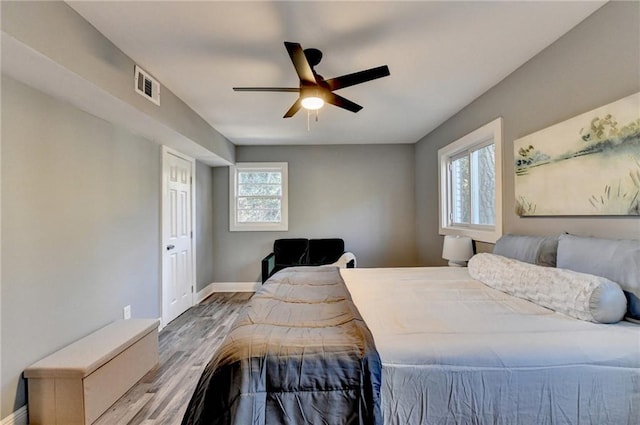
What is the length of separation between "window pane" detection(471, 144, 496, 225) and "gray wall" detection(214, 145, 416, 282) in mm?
1698

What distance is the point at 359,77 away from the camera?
6.50 ft

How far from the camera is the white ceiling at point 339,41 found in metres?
1.71

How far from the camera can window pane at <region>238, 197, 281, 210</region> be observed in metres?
5.13

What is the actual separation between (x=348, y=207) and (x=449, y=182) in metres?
1.65

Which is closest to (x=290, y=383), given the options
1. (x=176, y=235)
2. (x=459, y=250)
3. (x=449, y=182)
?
(x=459, y=250)

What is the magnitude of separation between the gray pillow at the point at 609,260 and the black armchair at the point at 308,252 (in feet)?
10.00

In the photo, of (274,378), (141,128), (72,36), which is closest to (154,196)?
(141,128)

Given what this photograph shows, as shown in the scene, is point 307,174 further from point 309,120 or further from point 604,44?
point 604,44

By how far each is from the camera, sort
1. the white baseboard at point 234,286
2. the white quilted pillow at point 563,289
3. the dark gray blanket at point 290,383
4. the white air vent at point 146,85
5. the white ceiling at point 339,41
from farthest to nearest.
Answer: the white baseboard at point 234,286, the white air vent at point 146,85, the white ceiling at point 339,41, the white quilted pillow at point 563,289, the dark gray blanket at point 290,383

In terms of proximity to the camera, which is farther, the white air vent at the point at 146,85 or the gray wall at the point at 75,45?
the white air vent at the point at 146,85

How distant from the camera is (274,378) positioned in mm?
1104

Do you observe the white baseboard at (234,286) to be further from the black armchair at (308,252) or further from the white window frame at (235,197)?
the white window frame at (235,197)

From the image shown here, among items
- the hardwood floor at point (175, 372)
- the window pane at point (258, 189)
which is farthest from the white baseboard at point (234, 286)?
the window pane at point (258, 189)

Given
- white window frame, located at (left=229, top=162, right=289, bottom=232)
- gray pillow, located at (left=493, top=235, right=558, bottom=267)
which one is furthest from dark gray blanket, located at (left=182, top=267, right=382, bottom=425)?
white window frame, located at (left=229, top=162, right=289, bottom=232)
